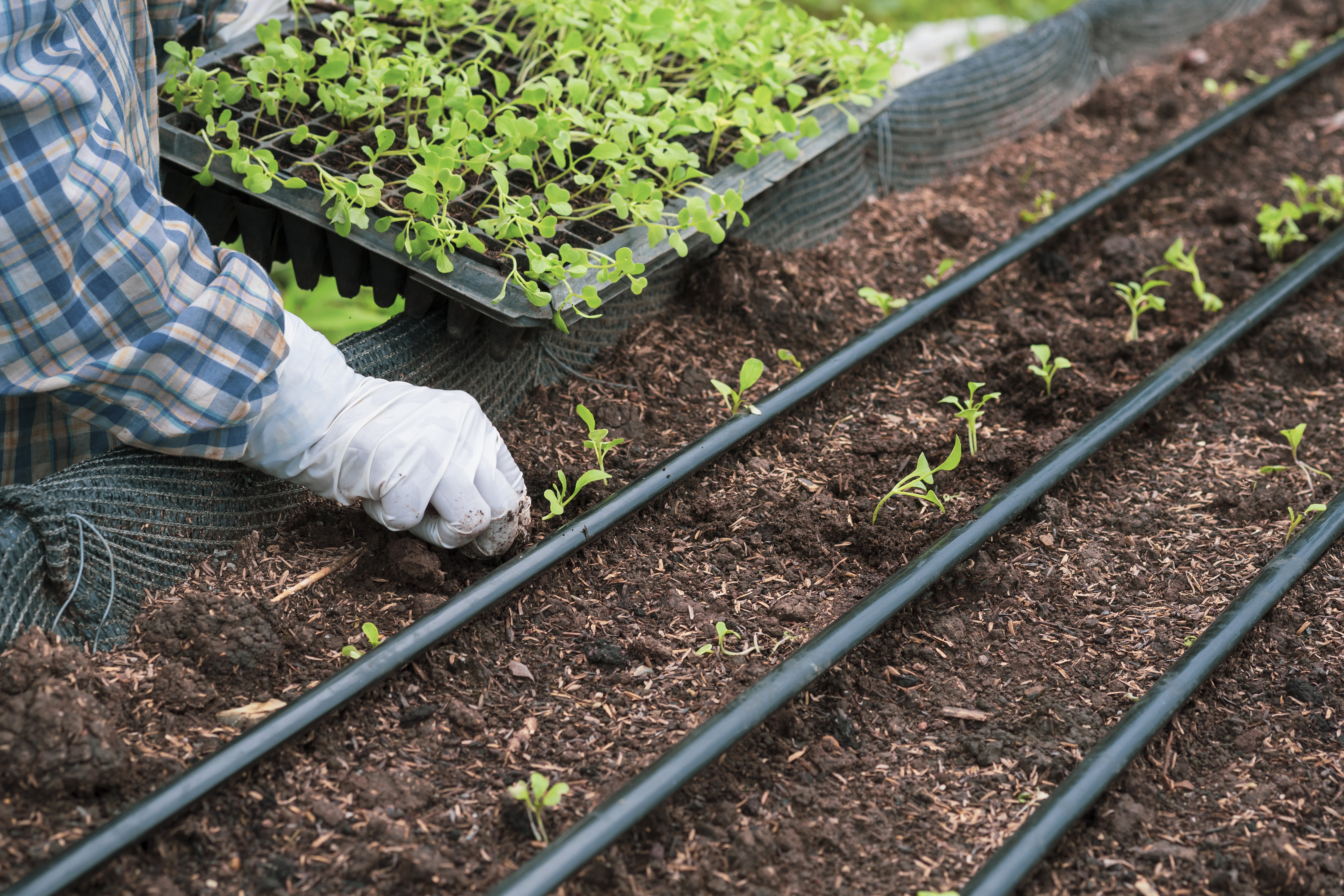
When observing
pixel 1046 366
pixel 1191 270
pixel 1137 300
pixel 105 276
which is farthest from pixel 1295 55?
pixel 105 276

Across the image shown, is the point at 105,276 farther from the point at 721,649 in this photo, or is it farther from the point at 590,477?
the point at 721,649

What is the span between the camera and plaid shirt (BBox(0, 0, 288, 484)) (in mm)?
1597

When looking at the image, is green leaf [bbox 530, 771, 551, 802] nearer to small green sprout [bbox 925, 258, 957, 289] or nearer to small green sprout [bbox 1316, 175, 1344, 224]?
small green sprout [bbox 925, 258, 957, 289]

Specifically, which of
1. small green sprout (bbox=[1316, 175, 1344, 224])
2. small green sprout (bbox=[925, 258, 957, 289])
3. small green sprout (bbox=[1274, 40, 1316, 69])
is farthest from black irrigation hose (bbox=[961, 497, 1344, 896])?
small green sprout (bbox=[1274, 40, 1316, 69])

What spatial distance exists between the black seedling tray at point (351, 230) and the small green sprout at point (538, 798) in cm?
89

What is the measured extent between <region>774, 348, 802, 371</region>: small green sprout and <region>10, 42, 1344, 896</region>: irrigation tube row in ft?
0.22

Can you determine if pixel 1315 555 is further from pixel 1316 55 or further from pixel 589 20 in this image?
pixel 1316 55

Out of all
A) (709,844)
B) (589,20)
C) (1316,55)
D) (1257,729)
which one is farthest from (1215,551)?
(1316,55)

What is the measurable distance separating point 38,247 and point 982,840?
5.27 ft

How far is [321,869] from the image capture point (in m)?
1.56

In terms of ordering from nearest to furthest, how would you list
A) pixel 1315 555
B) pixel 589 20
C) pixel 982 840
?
pixel 982 840 → pixel 1315 555 → pixel 589 20

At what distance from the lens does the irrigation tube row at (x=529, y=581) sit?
4.81ft

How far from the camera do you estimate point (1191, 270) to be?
2900mm

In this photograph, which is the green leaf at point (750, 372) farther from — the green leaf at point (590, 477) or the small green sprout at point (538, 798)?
the small green sprout at point (538, 798)
